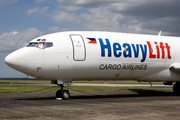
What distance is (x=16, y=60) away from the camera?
17.3m

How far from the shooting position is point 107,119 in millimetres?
10320

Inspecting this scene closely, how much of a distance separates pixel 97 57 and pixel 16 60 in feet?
20.9

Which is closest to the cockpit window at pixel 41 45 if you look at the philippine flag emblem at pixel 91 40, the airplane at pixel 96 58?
the airplane at pixel 96 58

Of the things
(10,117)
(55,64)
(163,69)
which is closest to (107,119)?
(10,117)

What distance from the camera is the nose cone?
17328 mm

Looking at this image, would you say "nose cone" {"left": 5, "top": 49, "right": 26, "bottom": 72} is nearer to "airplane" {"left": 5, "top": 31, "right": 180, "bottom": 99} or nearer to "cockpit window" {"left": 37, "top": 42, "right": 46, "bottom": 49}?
"airplane" {"left": 5, "top": 31, "right": 180, "bottom": 99}

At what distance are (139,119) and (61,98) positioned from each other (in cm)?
971

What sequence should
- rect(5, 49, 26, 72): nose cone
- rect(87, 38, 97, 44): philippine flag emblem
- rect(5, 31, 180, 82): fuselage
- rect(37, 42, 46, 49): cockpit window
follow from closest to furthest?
rect(5, 49, 26, 72): nose cone, rect(5, 31, 180, 82): fuselage, rect(37, 42, 46, 49): cockpit window, rect(87, 38, 97, 44): philippine flag emblem

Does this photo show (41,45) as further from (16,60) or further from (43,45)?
(16,60)

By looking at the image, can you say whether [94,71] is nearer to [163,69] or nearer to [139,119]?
[163,69]

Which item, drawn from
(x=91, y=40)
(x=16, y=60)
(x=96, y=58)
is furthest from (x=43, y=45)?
(x=96, y=58)

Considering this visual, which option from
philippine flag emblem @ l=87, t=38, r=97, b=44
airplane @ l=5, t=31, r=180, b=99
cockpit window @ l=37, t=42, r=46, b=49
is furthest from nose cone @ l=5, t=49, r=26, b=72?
philippine flag emblem @ l=87, t=38, r=97, b=44

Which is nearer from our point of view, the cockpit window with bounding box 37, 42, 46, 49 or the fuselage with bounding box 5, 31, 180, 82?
the fuselage with bounding box 5, 31, 180, 82

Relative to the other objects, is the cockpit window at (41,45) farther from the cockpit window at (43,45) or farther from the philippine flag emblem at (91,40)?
the philippine flag emblem at (91,40)
